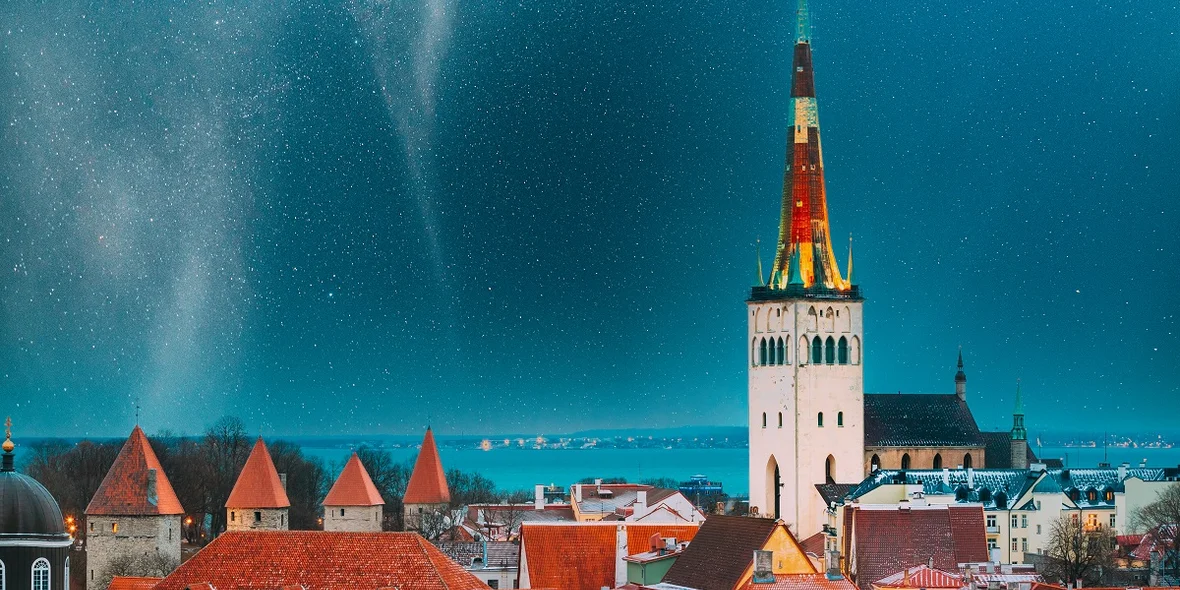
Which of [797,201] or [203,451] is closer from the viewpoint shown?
[797,201]

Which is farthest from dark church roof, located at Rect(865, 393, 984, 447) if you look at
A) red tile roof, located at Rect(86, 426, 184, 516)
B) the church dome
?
the church dome

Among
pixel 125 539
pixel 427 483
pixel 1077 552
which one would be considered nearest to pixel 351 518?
pixel 427 483

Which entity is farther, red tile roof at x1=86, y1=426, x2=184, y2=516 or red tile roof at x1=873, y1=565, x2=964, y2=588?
red tile roof at x1=86, y1=426, x2=184, y2=516

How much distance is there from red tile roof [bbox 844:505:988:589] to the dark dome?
15.0 m

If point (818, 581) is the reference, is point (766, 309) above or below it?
above

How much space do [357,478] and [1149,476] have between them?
21596 millimetres

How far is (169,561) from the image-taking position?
167ft

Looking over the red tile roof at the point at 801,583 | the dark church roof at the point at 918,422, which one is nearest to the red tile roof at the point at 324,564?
the red tile roof at the point at 801,583

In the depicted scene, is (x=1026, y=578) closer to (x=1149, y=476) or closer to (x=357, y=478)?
(x=1149, y=476)

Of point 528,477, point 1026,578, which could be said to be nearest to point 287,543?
point 1026,578

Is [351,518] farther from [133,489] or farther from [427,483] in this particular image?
[133,489]

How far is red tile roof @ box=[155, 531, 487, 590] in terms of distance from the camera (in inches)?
1240

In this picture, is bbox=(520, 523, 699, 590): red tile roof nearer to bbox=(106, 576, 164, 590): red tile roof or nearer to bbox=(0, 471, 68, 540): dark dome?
bbox=(106, 576, 164, 590): red tile roof

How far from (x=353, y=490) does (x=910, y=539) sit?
2198cm
